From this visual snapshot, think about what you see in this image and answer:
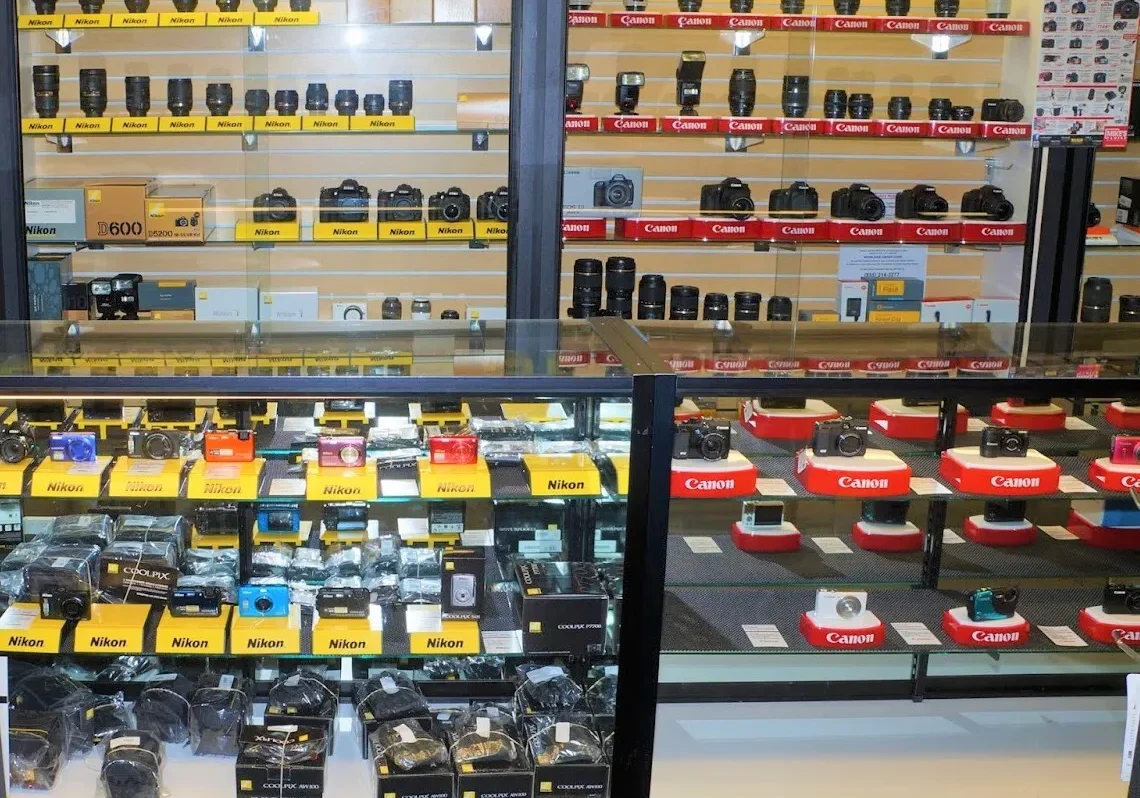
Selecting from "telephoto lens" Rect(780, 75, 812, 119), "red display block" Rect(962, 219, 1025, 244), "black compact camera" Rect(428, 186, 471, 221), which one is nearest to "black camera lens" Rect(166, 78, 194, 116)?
"black compact camera" Rect(428, 186, 471, 221)

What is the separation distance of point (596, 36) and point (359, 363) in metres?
2.61

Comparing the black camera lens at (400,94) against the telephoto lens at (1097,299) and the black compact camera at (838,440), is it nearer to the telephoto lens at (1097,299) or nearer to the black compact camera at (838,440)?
the black compact camera at (838,440)

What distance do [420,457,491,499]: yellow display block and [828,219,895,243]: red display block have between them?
2526mm

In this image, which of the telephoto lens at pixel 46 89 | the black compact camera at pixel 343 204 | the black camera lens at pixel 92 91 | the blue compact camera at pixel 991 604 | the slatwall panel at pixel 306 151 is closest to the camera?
the blue compact camera at pixel 991 604

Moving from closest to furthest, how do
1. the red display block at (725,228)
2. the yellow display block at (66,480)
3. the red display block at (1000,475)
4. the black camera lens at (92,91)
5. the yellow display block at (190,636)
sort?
the yellow display block at (66,480)
the yellow display block at (190,636)
the red display block at (1000,475)
the black camera lens at (92,91)
the red display block at (725,228)

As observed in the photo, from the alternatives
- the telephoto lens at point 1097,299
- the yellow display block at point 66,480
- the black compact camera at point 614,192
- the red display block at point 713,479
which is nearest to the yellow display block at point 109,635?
the yellow display block at point 66,480

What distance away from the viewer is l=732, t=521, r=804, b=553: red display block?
123 inches

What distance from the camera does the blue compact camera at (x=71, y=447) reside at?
264 centimetres

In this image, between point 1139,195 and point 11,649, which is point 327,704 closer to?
point 11,649

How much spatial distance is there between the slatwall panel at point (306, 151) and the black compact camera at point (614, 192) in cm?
36

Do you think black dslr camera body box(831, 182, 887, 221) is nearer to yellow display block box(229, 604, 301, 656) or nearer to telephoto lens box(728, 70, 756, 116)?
telephoto lens box(728, 70, 756, 116)

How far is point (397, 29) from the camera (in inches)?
182

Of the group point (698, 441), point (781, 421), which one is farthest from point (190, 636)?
point (781, 421)

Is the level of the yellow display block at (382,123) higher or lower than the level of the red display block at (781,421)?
higher
